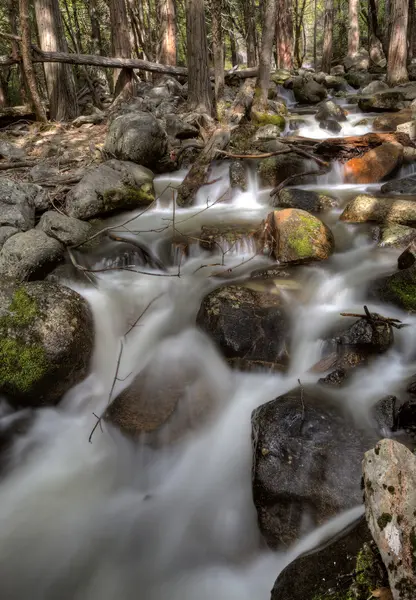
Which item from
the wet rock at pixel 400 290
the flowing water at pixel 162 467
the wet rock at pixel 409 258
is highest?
the wet rock at pixel 409 258

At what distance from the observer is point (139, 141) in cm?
789

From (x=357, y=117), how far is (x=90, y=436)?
12382 millimetres

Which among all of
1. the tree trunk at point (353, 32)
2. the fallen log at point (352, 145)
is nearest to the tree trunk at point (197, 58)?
the fallen log at point (352, 145)

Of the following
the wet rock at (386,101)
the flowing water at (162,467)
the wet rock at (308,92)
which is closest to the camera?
the flowing water at (162,467)

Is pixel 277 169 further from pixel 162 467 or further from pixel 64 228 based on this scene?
pixel 162 467

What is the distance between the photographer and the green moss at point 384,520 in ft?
5.31

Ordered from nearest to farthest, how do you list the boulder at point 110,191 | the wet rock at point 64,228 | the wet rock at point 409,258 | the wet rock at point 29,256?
1. the wet rock at point 409,258
2. the wet rock at point 29,256
3. the wet rock at point 64,228
4. the boulder at point 110,191

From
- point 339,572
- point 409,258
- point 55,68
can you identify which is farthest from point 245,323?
point 55,68

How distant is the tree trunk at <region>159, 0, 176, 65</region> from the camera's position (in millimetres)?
16109

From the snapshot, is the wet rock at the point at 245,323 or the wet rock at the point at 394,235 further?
the wet rock at the point at 394,235

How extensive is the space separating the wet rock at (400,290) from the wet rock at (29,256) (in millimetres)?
4076

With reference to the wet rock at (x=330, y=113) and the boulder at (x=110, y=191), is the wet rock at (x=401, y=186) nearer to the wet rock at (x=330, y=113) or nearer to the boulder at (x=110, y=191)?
the boulder at (x=110, y=191)

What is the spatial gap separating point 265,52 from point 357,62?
1350 centimetres

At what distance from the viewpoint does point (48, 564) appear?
2.95 m
